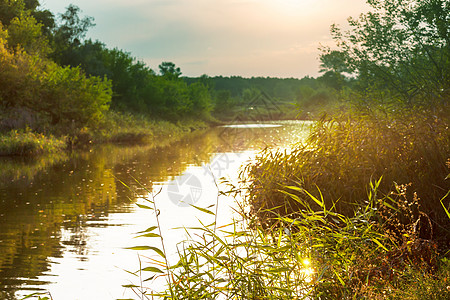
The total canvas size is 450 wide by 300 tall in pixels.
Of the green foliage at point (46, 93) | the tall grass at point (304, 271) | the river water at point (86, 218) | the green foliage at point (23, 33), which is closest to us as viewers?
the tall grass at point (304, 271)

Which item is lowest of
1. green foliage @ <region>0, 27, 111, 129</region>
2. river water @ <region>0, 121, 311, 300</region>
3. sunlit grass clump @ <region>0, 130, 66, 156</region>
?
river water @ <region>0, 121, 311, 300</region>

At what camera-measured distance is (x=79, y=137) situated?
37.6m

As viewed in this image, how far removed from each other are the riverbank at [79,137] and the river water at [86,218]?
3794 millimetres

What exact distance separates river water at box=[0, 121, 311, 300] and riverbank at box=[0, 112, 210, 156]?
379cm

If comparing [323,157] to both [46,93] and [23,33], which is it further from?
[23,33]

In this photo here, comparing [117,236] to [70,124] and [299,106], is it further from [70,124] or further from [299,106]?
[70,124]

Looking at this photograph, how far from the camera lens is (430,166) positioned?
26.9ft

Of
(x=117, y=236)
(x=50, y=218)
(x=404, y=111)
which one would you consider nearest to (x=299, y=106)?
(x=404, y=111)

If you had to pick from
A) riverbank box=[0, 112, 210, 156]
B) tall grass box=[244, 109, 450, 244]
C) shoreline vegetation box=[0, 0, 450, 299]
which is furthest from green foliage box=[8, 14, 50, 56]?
tall grass box=[244, 109, 450, 244]

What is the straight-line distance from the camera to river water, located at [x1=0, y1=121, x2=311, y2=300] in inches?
301

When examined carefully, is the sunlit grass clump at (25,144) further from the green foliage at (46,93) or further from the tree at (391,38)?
the tree at (391,38)

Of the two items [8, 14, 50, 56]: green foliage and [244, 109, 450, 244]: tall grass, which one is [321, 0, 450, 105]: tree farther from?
[8, 14, 50, 56]: green foliage

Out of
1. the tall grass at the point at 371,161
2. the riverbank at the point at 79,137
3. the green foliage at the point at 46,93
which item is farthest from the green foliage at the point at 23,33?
the tall grass at the point at 371,161

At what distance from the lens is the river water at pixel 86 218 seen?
25.1 ft
